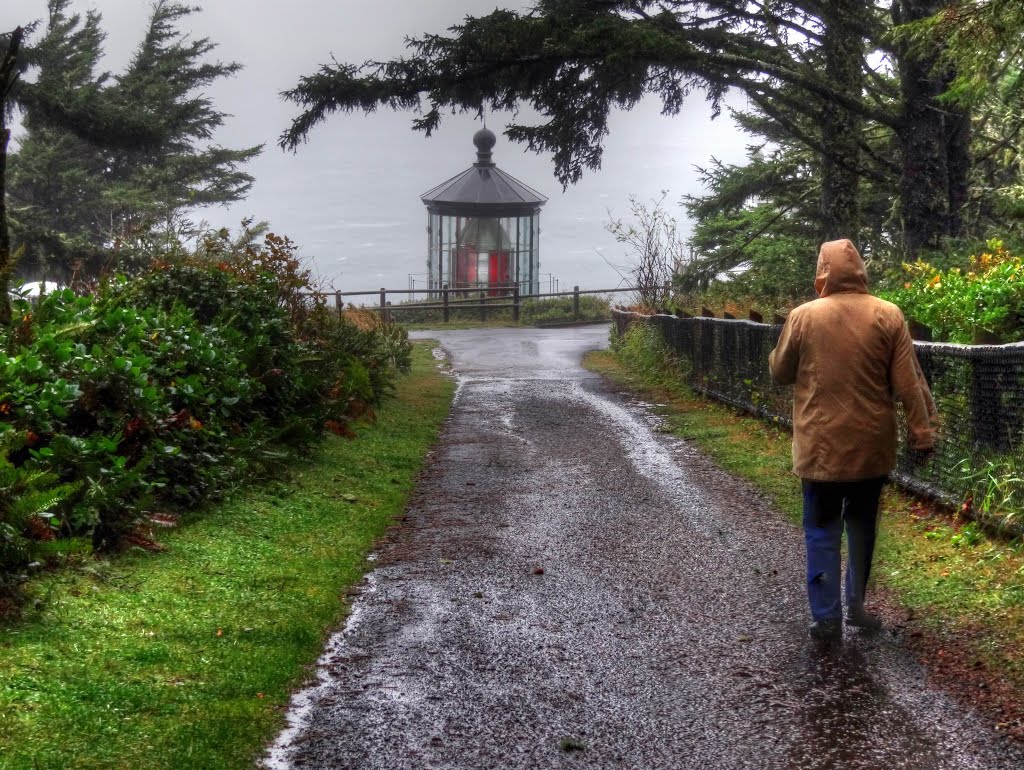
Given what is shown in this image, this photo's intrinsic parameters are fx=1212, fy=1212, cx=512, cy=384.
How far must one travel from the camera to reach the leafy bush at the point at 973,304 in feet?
29.0

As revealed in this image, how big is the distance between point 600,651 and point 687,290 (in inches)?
790

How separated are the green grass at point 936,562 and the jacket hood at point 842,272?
170 cm

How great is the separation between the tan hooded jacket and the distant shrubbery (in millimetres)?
3600

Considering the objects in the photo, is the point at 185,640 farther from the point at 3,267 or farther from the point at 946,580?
the point at 946,580

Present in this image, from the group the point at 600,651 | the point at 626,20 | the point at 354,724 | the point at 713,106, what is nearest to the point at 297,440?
the point at 600,651

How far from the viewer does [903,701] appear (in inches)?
191

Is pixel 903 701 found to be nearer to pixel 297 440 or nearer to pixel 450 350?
pixel 297 440

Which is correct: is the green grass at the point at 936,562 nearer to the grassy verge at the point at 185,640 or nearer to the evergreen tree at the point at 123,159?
the grassy verge at the point at 185,640

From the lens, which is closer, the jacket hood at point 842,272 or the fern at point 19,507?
the fern at point 19,507

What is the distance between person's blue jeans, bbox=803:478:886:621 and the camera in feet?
19.5

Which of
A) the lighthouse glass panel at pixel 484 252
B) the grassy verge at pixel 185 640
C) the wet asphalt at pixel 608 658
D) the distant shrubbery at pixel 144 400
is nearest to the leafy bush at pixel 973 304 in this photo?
the wet asphalt at pixel 608 658

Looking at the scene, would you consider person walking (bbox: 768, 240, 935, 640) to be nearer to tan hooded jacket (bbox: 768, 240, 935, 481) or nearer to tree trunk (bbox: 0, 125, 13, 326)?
tan hooded jacket (bbox: 768, 240, 935, 481)

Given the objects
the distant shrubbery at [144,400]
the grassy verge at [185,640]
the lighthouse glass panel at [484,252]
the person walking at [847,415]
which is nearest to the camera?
the grassy verge at [185,640]

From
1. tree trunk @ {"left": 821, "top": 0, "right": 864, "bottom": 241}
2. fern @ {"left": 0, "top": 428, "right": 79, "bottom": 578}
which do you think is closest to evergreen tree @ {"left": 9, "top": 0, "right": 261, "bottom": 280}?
tree trunk @ {"left": 821, "top": 0, "right": 864, "bottom": 241}
